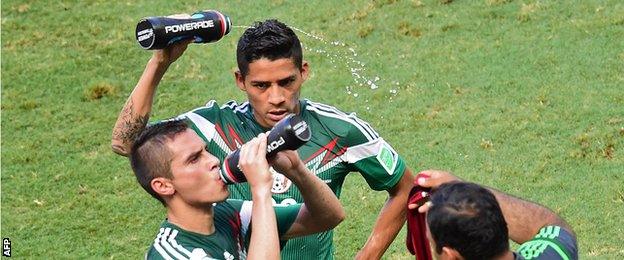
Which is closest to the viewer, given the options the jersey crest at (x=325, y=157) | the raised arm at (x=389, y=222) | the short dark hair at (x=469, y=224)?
the short dark hair at (x=469, y=224)

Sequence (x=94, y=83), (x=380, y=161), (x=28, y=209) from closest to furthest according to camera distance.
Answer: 1. (x=380, y=161)
2. (x=28, y=209)
3. (x=94, y=83)

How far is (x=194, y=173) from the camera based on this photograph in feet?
15.3

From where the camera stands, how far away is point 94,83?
1221 centimetres

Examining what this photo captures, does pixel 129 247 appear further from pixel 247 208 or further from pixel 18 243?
pixel 247 208

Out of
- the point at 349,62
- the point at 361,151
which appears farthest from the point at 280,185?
the point at 349,62

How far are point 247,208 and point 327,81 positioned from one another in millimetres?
6667

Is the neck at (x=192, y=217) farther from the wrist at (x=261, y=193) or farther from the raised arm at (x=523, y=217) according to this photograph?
the raised arm at (x=523, y=217)

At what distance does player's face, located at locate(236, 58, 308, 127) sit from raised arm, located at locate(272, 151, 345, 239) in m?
0.90

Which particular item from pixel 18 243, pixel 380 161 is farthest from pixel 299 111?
pixel 18 243

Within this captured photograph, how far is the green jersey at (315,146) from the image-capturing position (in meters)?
5.93

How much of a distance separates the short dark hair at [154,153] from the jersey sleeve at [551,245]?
4.74 ft

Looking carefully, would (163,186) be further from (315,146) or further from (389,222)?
(389,222)

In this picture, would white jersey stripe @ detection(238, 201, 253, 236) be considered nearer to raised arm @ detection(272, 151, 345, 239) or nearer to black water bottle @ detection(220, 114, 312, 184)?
raised arm @ detection(272, 151, 345, 239)

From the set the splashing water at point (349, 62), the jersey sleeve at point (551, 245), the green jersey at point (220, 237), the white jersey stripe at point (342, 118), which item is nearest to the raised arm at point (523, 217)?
the jersey sleeve at point (551, 245)
